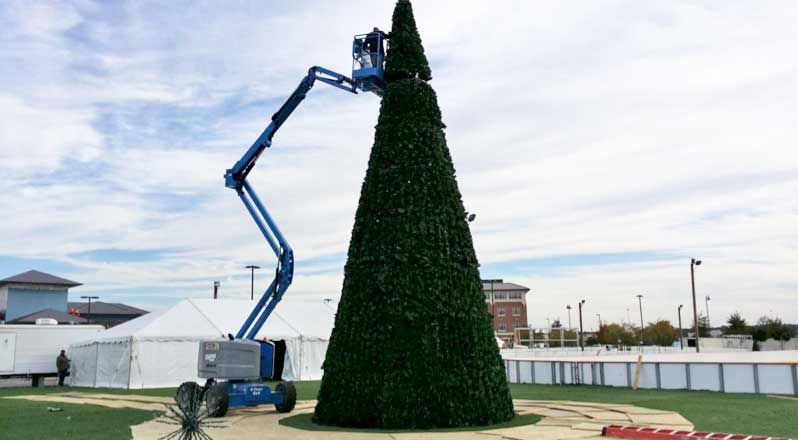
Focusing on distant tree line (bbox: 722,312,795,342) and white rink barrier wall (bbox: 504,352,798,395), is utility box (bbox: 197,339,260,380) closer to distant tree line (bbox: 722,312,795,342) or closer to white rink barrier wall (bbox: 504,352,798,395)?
white rink barrier wall (bbox: 504,352,798,395)

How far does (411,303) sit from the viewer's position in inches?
490

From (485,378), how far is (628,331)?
293ft

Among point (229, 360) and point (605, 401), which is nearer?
point (229, 360)

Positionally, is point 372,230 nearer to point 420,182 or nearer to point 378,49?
point 420,182

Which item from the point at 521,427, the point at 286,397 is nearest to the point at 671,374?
the point at 521,427

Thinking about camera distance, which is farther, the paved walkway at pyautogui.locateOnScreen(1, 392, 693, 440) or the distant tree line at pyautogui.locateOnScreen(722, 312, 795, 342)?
the distant tree line at pyautogui.locateOnScreen(722, 312, 795, 342)

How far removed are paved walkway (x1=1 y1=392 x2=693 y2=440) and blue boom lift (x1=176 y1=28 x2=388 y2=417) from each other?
1.79 feet

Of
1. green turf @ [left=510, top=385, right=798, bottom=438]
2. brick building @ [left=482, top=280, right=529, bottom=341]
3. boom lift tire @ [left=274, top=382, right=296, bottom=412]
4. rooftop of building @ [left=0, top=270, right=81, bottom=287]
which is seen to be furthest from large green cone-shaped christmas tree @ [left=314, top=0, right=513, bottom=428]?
brick building @ [left=482, top=280, right=529, bottom=341]

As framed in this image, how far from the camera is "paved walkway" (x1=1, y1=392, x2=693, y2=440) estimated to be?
11.3m

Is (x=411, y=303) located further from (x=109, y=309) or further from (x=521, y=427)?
(x=109, y=309)

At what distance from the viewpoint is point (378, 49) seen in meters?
15.8

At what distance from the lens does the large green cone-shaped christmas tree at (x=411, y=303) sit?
12.1 metres

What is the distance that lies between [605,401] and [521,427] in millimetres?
6608

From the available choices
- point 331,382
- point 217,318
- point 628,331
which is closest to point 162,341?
point 217,318
